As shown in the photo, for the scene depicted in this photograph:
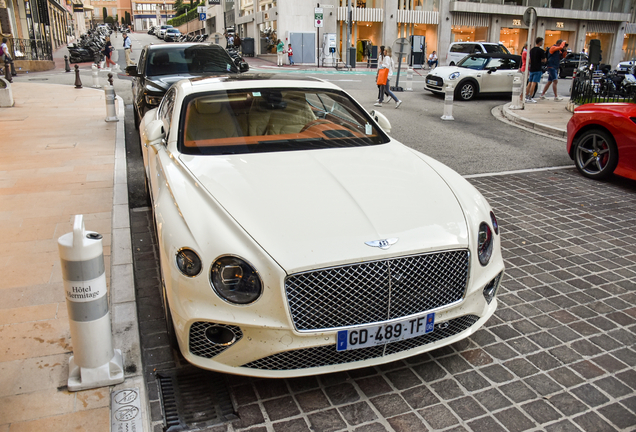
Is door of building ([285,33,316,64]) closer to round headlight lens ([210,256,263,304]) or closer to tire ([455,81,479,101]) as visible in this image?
tire ([455,81,479,101])

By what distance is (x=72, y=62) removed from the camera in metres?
34.1

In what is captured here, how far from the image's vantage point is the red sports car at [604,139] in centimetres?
700

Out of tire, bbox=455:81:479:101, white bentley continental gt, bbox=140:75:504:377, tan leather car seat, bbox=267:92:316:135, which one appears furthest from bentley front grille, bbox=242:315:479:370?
tire, bbox=455:81:479:101

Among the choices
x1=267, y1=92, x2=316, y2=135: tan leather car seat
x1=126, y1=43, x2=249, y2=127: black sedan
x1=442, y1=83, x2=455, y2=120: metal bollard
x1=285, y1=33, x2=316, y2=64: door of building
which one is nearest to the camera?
x1=267, y1=92, x2=316, y2=135: tan leather car seat

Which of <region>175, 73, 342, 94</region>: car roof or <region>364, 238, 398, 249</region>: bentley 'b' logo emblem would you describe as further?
<region>175, 73, 342, 94</region>: car roof

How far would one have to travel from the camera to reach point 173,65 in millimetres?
10336

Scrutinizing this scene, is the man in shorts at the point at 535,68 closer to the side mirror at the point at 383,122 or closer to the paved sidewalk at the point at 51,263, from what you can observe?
the paved sidewalk at the point at 51,263

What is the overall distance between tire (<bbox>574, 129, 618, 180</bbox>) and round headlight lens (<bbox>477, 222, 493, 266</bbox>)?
515cm

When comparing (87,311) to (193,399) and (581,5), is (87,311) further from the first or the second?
(581,5)

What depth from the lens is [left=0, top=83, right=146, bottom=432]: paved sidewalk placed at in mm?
2785

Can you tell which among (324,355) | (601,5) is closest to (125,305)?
(324,355)

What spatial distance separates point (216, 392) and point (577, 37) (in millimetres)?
55882

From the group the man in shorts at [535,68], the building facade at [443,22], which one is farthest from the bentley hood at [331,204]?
the building facade at [443,22]

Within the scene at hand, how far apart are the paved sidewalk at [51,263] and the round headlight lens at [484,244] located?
2065 millimetres
